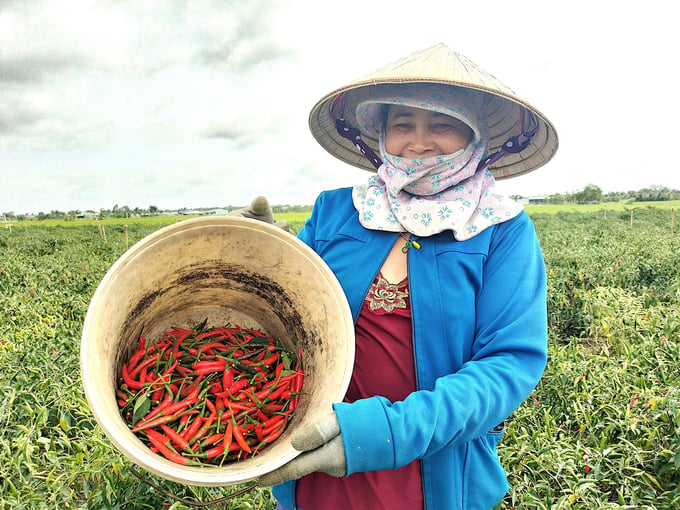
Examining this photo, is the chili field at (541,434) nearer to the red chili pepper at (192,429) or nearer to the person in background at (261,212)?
the red chili pepper at (192,429)

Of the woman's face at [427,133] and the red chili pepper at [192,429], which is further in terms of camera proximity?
the woman's face at [427,133]

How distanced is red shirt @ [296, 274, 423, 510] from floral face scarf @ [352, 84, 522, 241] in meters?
0.21

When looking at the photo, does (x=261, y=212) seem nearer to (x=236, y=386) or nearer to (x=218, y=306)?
(x=218, y=306)

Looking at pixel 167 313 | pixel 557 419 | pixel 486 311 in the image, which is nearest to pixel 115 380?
pixel 167 313

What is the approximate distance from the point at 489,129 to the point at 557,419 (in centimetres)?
254

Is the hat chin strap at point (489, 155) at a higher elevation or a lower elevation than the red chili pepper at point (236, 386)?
higher

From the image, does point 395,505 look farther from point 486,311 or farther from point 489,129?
point 489,129

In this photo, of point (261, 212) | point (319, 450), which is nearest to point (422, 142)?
point (261, 212)

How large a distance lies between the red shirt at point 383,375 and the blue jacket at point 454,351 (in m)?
0.05

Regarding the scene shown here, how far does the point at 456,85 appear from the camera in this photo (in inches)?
57.9

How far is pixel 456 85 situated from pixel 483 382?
0.87 m

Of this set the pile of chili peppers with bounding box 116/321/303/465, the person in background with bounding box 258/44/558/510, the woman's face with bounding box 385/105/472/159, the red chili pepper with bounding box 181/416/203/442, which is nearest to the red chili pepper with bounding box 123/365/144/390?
the pile of chili peppers with bounding box 116/321/303/465

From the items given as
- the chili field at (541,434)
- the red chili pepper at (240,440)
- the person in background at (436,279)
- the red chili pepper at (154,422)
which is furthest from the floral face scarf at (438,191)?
the chili field at (541,434)

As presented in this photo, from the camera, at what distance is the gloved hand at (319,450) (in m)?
1.21
